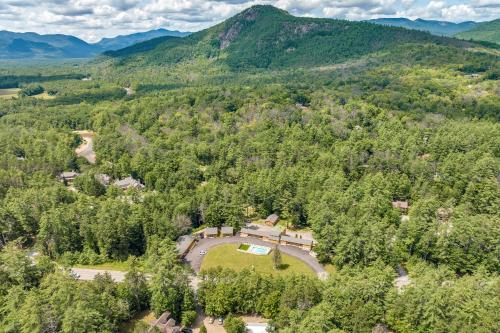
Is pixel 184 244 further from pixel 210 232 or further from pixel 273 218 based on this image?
pixel 273 218

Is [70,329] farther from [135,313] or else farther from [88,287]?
[135,313]

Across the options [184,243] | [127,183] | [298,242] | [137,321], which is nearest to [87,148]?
[127,183]

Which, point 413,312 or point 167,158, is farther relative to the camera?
point 167,158

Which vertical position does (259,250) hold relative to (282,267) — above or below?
above

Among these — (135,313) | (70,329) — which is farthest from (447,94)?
(70,329)

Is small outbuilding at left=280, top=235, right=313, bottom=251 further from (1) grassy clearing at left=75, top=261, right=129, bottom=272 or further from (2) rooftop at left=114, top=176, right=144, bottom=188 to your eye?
(2) rooftop at left=114, top=176, right=144, bottom=188

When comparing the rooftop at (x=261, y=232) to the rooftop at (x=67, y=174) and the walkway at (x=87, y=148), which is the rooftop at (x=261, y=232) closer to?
the rooftop at (x=67, y=174)

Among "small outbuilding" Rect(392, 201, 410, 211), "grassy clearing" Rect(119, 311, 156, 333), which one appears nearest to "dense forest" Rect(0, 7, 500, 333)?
"grassy clearing" Rect(119, 311, 156, 333)

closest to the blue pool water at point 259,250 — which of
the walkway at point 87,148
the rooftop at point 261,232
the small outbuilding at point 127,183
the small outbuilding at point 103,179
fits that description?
the rooftop at point 261,232
